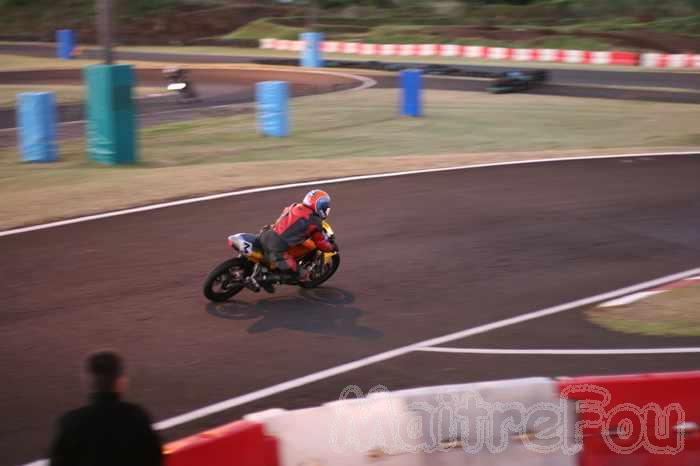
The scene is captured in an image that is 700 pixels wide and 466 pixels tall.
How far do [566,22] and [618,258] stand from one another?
57.1 m

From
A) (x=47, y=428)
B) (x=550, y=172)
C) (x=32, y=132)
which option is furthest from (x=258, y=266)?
(x=32, y=132)

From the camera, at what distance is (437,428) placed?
648cm

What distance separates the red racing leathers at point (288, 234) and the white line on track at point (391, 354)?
1.82m

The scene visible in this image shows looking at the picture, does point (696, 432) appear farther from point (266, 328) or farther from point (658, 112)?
point (658, 112)

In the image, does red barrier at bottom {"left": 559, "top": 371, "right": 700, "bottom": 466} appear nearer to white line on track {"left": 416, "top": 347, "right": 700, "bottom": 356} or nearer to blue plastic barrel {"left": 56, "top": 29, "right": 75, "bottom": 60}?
white line on track {"left": 416, "top": 347, "right": 700, "bottom": 356}

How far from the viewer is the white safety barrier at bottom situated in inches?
247

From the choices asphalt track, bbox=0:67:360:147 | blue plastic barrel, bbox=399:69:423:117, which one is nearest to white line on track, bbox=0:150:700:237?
blue plastic barrel, bbox=399:69:423:117

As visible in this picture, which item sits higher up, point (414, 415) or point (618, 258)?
point (414, 415)

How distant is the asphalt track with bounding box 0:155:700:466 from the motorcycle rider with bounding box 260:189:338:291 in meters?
0.49

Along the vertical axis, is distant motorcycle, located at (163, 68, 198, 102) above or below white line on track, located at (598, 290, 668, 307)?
above

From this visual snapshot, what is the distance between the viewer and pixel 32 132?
19.2 metres

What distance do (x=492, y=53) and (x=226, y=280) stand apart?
140 feet

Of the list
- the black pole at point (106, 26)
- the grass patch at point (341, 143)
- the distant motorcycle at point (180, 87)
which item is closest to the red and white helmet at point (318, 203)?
the grass patch at point (341, 143)

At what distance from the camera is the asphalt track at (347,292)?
871 cm
